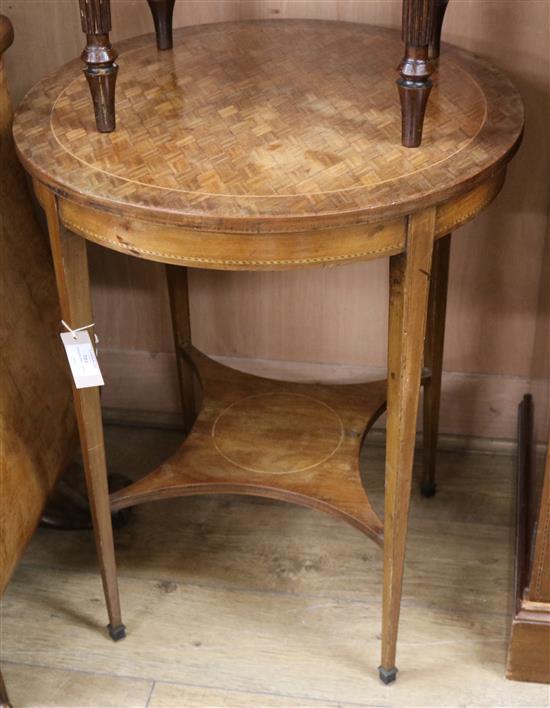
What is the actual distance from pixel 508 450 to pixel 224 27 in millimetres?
964

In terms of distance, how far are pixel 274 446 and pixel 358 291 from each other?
1.23 feet

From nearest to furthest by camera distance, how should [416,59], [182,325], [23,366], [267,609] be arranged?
[416,59]
[23,366]
[267,609]
[182,325]

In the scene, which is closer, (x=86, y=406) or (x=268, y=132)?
(x=268, y=132)

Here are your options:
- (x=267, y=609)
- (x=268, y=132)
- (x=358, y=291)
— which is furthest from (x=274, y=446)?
(x=268, y=132)

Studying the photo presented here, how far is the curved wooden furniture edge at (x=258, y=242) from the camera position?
1.10 meters

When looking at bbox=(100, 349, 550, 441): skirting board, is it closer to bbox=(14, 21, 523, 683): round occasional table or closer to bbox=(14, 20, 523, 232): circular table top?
bbox=(14, 21, 523, 683): round occasional table

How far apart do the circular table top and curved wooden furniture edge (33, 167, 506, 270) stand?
3 cm

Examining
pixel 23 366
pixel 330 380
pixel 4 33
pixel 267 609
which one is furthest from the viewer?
pixel 330 380

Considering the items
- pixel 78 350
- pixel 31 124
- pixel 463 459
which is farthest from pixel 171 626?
pixel 31 124

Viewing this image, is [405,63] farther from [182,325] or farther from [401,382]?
[182,325]

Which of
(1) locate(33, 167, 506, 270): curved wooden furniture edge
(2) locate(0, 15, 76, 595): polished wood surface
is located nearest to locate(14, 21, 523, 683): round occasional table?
(1) locate(33, 167, 506, 270): curved wooden furniture edge

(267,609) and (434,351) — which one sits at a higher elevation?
(434,351)

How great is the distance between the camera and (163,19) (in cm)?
144

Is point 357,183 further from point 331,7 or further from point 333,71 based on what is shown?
point 331,7
